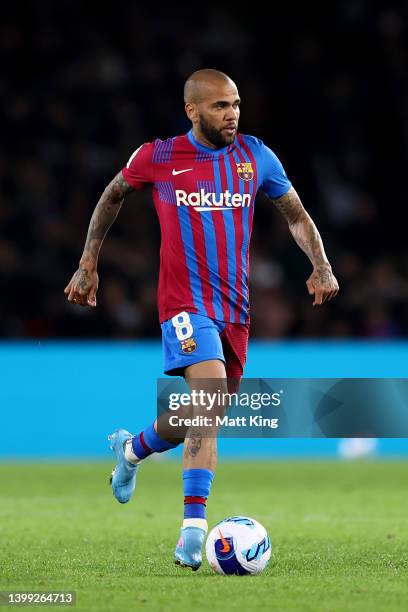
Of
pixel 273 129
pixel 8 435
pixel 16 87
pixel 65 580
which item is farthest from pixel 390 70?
pixel 65 580

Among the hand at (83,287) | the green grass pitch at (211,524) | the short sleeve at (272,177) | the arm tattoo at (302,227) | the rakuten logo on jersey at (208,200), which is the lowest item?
the green grass pitch at (211,524)

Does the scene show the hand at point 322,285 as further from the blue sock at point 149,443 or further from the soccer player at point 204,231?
the blue sock at point 149,443

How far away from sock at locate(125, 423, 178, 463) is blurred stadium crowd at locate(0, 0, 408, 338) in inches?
302

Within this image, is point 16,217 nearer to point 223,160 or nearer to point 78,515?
point 78,515

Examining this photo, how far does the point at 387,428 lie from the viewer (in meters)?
13.7

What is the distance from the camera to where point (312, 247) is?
6.57 metres

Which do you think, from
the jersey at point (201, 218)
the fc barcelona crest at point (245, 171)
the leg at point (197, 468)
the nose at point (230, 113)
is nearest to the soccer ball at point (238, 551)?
the leg at point (197, 468)

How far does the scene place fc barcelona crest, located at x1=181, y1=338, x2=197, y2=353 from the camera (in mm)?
6148

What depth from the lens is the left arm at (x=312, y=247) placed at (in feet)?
20.9

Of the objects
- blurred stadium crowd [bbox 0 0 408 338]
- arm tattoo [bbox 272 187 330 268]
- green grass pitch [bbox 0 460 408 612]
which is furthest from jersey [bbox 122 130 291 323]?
blurred stadium crowd [bbox 0 0 408 338]

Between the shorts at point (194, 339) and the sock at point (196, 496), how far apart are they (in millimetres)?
516

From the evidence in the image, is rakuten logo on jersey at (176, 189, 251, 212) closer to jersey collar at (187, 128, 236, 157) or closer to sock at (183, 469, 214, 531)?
jersey collar at (187, 128, 236, 157)

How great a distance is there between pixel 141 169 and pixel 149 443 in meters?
1.39

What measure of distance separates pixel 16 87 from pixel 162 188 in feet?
35.1
